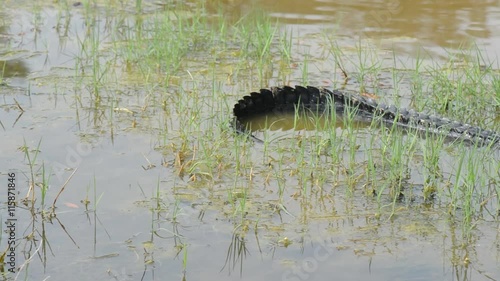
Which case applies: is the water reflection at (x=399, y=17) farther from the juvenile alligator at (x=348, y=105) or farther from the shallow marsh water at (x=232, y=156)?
the juvenile alligator at (x=348, y=105)

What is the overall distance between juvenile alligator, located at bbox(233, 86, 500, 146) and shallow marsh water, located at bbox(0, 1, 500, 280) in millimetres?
115

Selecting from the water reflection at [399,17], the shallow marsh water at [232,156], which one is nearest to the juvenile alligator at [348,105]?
the shallow marsh water at [232,156]

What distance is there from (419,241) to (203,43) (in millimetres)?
3655

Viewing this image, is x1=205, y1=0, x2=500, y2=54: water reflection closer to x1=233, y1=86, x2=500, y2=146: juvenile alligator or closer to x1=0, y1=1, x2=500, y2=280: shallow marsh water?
x1=0, y1=1, x2=500, y2=280: shallow marsh water

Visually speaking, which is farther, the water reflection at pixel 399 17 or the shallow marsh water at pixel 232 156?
the water reflection at pixel 399 17

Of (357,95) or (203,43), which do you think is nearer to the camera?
(357,95)

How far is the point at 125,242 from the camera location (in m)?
4.30

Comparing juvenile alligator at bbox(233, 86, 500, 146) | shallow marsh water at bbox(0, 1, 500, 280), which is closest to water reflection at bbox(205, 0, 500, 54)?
shallow marsh water at bbox(0, 1, 500, 280)

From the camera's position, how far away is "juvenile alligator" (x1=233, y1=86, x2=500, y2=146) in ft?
18.6

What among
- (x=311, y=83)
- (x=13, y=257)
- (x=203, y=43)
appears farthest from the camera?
(x=203, y=43)

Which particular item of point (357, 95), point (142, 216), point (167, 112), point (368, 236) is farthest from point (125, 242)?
point (357, 95)

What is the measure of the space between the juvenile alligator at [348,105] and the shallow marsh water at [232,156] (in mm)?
115

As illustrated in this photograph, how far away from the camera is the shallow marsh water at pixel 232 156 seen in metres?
4.22

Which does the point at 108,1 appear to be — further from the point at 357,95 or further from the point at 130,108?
the point at 357,95
